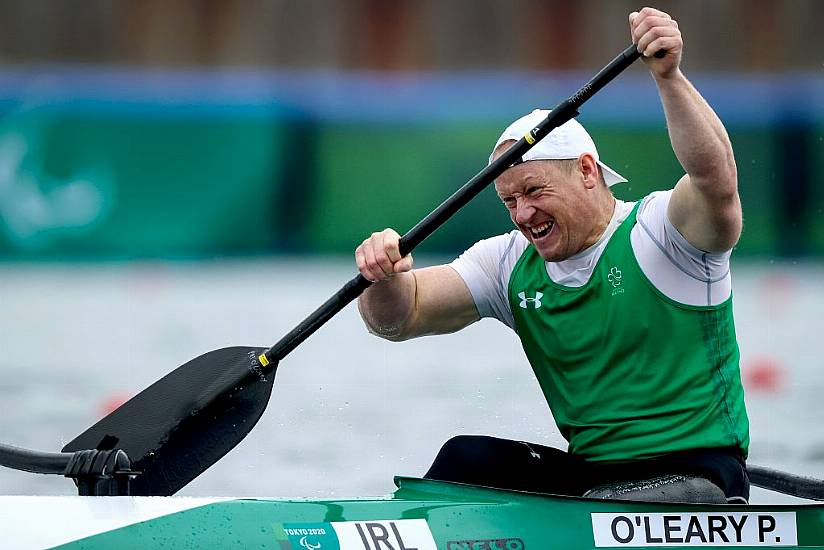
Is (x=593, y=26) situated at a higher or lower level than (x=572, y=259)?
higher

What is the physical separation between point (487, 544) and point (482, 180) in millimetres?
811

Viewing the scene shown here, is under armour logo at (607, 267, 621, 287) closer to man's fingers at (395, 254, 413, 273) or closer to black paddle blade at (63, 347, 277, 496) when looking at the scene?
man's fingers at (395, 254, 413, 273)

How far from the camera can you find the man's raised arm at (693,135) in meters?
2.50

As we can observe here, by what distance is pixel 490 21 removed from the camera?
48.4 feet

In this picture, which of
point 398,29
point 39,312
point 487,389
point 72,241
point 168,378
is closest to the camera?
point 168,378

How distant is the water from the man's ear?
3.65 feet

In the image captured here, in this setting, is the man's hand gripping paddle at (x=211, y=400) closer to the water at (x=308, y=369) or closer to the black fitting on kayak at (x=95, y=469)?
the black fitting on kayak at (x=95, y=469)

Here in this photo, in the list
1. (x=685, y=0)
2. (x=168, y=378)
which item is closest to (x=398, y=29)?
(x=685, y=0)

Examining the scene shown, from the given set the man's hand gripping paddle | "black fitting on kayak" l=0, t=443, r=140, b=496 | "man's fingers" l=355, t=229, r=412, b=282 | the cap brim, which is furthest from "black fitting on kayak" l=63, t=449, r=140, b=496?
the cap brim

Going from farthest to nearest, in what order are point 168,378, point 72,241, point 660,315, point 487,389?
1. point 72,241
2. point 487,389
3. point 168,378
4. point 660,315

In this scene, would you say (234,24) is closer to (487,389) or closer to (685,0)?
(685,0)

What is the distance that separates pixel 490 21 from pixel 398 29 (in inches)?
42.4

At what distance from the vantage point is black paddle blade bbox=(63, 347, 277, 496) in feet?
9.30

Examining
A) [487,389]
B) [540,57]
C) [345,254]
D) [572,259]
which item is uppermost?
[540,57]
